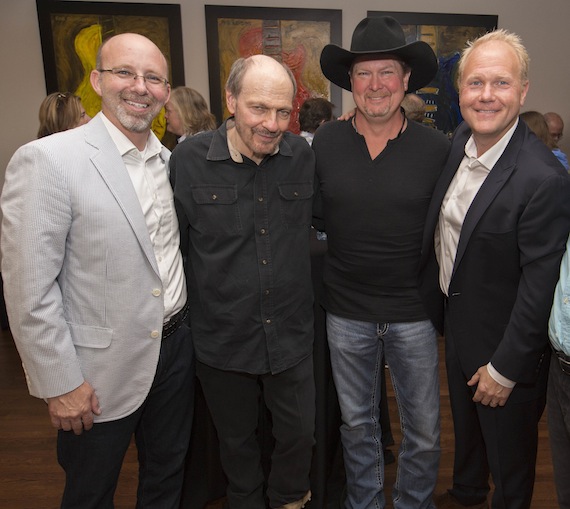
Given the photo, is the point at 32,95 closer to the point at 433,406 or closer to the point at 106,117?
the point at 106,117

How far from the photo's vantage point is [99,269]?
4.53ft

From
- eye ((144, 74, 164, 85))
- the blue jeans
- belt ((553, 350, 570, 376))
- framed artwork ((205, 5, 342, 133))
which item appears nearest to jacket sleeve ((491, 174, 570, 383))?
belt ((553, 350, 570, 376))

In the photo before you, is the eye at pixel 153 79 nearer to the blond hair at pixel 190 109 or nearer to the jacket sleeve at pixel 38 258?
the jacket sleeve at pixel 38 258

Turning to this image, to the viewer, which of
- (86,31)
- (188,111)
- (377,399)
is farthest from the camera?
(86,31)

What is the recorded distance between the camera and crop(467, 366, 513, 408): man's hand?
1589 mm

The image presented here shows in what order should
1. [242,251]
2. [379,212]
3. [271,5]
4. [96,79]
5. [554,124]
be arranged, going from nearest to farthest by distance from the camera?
[96,79] < [242,251] < [379,212] < [271,5] < [554,124]

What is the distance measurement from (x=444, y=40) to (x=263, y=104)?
4.01 metres

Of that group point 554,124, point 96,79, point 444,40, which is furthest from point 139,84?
point 554,124

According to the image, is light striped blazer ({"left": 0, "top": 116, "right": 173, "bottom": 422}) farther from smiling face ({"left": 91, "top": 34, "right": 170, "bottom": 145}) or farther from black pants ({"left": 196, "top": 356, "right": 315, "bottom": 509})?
black pants ({"left": 196, "top": 356, "right": 315, "bottom": 509})

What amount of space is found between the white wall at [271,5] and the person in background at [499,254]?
3.34 meters

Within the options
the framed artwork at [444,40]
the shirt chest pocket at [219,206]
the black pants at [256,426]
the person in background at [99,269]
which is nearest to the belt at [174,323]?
the person in background at [99,269]

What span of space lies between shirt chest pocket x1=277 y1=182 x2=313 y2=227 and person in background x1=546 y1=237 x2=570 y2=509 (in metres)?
0.79

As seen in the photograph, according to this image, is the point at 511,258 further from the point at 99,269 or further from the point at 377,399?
the point at 99,269

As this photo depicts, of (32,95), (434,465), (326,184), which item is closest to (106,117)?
(326,184)
